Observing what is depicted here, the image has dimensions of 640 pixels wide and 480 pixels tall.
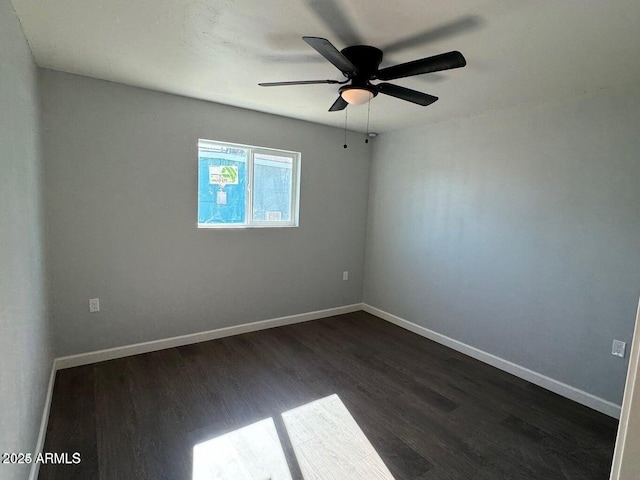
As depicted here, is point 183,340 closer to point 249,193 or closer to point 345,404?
point 249,193

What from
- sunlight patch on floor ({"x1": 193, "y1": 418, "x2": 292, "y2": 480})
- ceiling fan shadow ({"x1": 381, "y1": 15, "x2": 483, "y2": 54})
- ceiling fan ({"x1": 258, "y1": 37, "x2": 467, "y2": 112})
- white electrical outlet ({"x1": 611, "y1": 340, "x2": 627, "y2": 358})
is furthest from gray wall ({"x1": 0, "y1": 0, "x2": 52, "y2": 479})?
white electrical outlet ({"x1": 611, "y1": 340, "x2": 627, "y2": 358})

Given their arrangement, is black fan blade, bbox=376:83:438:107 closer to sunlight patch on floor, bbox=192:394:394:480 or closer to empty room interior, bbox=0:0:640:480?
empty room interior, bbox=0:0:640:480

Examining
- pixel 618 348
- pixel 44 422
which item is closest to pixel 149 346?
pixel 44 422

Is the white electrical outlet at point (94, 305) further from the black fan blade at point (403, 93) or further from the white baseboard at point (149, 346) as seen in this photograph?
the black fan blade at point (403, 93)

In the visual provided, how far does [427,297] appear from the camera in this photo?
366 centimetres

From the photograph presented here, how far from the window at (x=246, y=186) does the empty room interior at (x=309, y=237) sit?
0.08ft

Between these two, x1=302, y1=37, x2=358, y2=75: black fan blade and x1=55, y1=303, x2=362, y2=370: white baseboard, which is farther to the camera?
x1=55, y1=303, x2=362, y2=370: white baseboard

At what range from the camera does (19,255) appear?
60.0 inches

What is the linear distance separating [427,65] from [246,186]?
7.46ft

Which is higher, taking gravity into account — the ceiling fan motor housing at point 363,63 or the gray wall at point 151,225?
the ceiling fan motor housing at point 363,63

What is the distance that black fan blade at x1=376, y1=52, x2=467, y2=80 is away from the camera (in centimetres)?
155

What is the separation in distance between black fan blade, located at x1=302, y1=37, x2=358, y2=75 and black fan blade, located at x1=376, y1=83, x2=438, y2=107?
22 cm

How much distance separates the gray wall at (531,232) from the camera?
234 centimetres

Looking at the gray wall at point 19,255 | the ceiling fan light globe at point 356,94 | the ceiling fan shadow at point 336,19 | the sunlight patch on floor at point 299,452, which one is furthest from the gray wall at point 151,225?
the ceiling fan shadow at point 336,19
